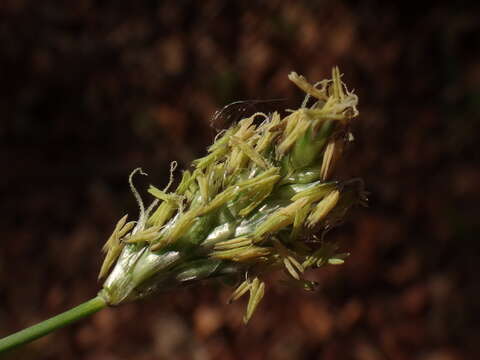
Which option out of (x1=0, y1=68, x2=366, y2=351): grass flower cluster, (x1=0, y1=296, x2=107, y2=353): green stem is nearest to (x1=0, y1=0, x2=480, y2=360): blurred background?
(x1=0, y1=68, x2=366, y2=351): grass flower cluster

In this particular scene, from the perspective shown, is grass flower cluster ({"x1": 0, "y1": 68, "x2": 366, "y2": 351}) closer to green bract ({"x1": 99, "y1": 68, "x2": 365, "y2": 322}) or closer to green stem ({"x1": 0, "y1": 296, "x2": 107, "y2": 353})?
green bract ({"x1": 99, "y1": 68, "x2": 365, "y2": 322})

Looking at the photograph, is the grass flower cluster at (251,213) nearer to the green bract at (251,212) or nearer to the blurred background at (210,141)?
the green bract at (251,212)

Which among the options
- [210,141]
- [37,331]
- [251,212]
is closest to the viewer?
[37,331]

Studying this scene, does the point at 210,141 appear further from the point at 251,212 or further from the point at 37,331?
the point at 37,331

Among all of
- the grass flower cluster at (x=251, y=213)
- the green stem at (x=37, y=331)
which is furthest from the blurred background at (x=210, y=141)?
the green stem at (x=37, y=331)

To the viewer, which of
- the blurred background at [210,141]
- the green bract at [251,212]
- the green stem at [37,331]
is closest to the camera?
the green stem at [37,331]

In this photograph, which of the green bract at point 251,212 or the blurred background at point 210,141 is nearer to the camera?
the green bract at point 251,212

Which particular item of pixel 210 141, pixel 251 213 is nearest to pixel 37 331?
pixel 251 213
